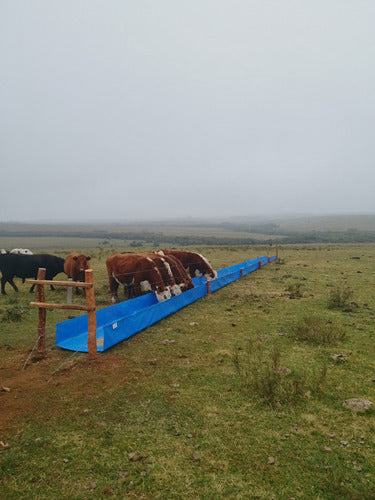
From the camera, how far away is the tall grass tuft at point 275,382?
5051mm

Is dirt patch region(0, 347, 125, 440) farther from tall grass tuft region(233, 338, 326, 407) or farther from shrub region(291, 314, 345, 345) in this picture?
shrub region(291, 314, 345, 345)

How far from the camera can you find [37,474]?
11.9 feet

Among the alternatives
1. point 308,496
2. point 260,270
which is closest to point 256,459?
point 308,496

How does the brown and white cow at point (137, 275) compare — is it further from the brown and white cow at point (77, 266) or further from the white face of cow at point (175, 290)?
the brown and white cow at point (77, 266)

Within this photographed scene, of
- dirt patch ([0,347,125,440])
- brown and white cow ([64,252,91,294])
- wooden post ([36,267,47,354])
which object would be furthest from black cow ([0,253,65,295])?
wooden post ([36,267,47,354])

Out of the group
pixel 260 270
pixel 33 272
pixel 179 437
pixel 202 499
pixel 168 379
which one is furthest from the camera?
pixel 260 270

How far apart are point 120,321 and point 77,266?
6.46 m

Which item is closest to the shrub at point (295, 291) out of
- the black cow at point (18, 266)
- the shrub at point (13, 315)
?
the shrub at point (13, 315)

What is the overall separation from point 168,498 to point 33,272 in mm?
12267

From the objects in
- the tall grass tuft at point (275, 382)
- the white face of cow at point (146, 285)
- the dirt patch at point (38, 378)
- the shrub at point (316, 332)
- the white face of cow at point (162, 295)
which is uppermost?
the white face of cow at point (146, 285)

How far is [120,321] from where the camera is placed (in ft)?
24.9

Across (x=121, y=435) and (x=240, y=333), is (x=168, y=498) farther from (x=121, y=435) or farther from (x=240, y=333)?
(x=240, y=333)

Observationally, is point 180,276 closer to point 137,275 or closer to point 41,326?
point 137,275

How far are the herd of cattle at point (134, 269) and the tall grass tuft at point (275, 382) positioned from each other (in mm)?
5130
